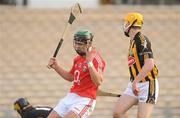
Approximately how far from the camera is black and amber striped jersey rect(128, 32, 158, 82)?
931 centimetres

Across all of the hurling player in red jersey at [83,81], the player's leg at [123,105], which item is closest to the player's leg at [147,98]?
the player's leg at [123,105]

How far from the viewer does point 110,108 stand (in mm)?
14602

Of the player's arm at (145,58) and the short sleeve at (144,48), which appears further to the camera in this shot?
the short sleeve at (144,48)

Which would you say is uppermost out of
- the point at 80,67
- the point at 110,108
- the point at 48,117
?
the point at 80,67

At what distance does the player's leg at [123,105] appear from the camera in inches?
378

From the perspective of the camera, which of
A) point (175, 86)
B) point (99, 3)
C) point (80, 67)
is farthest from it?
point (99, 3)

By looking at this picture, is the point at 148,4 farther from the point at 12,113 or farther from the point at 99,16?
the point at 12,113

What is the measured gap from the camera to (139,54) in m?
9.34

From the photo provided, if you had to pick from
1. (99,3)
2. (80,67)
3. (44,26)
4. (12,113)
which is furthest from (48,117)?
(99,3)

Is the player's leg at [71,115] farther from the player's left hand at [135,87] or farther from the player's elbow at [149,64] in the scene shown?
the player's elbow at [149,64]

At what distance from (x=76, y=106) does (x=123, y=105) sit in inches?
33.2

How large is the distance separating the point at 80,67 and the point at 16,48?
7.68 m

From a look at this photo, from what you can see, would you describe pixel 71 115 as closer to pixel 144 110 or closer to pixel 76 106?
pixel 76 106

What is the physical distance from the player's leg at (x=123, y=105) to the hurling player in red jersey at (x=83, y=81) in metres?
0.59
